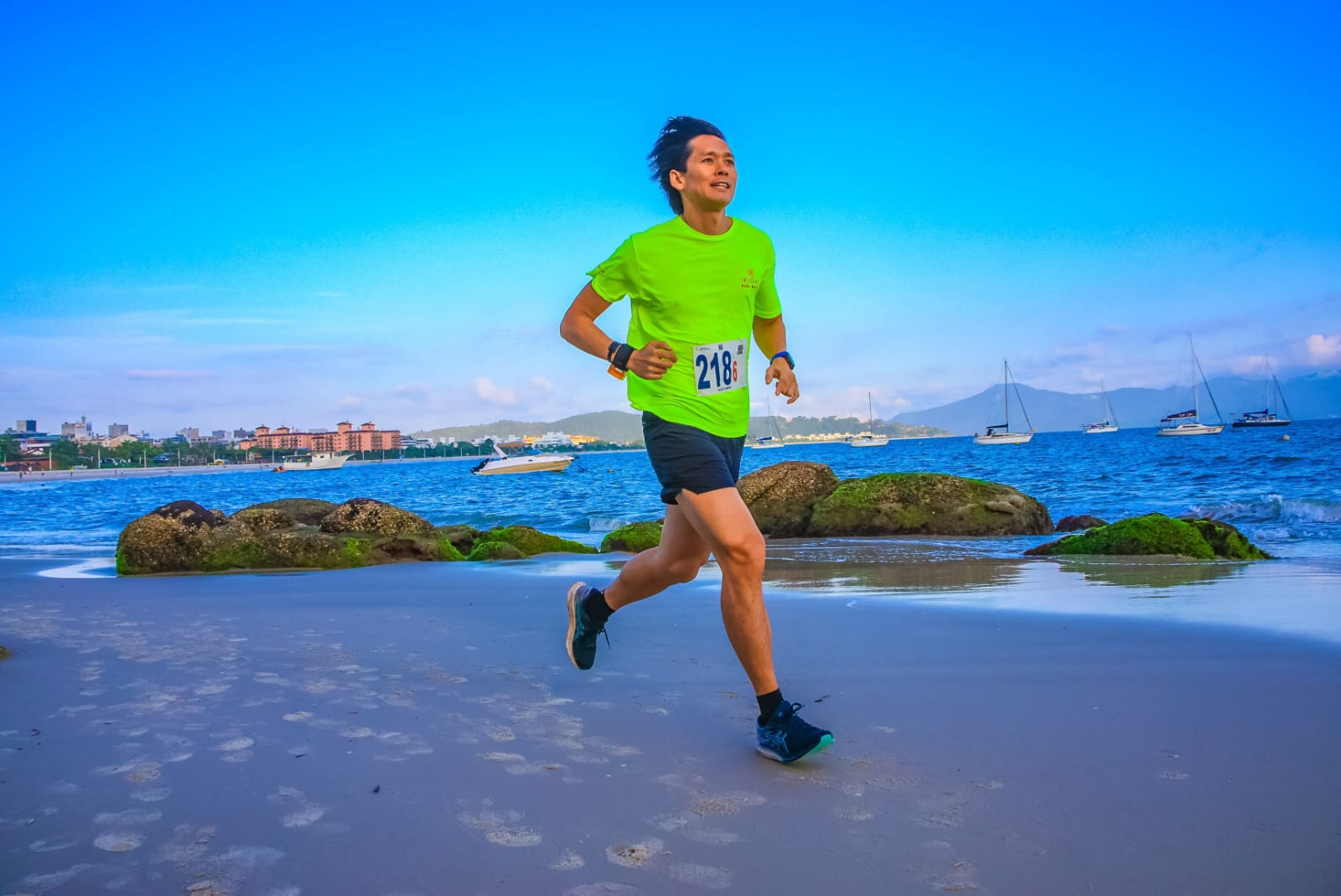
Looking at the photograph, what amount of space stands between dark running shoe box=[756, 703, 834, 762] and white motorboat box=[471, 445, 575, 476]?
6914cm

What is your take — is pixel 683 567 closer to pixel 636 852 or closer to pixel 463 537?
pixel 636 852

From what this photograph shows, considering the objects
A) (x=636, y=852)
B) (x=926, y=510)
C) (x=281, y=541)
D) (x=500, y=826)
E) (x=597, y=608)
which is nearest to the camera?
(x=636, y=852)

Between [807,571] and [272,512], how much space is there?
596 centimetres

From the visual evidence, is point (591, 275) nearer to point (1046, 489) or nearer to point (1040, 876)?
point (1040, 876)

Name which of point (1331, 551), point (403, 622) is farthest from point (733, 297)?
point (1331, 551)

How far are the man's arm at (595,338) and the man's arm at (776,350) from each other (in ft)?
1.92

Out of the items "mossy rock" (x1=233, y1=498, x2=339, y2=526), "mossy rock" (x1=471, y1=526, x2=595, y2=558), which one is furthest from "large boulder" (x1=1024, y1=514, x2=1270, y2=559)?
"mossy rock" (x1=233, y1=498, x2=339, y2=526)

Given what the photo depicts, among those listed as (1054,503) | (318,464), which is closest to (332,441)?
(318,464)

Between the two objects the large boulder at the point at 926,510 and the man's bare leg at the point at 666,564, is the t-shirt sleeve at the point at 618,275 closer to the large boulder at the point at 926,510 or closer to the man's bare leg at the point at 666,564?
the man's bare leg at the point at 666,564

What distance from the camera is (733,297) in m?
Answer: 3.55

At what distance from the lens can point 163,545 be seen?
931cm

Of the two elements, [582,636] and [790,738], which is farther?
[582,636]

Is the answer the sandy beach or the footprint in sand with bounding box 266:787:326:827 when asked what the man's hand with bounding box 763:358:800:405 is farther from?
the footprint in sand with bounding box 266:787:326:827

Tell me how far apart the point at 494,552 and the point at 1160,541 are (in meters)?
6.71
